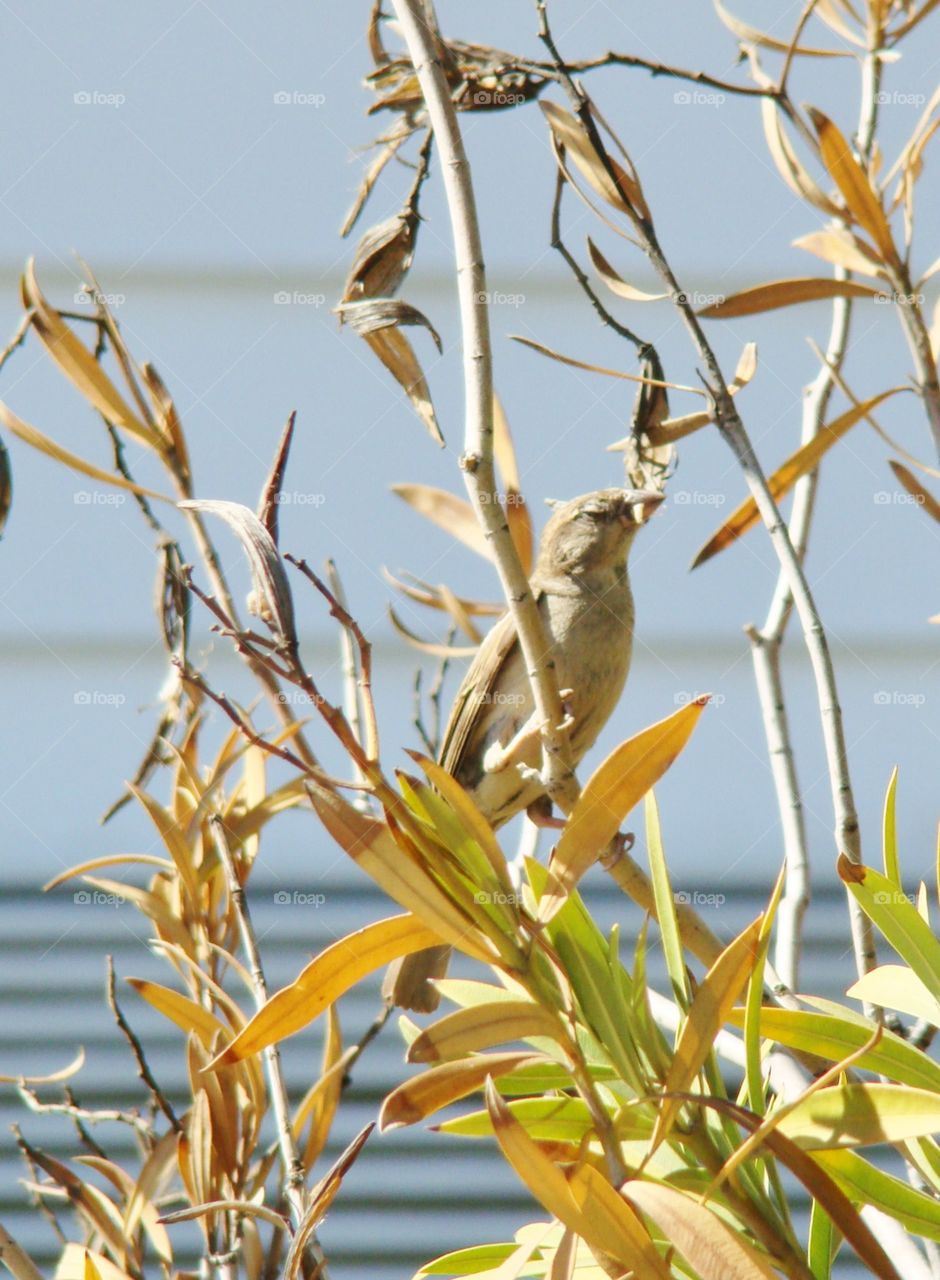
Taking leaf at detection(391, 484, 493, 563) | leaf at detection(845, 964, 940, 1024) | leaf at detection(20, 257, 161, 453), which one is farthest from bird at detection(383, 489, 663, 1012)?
leaf at detection(845, 964, 940, 1024)

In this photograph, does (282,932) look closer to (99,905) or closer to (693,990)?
(99,905)

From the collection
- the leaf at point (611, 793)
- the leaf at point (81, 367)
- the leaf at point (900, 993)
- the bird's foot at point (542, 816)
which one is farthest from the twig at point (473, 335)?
the bird's foot at point (542, 816)

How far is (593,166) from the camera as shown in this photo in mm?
1443

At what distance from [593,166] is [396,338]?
1.11 ft

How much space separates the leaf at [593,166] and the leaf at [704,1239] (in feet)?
3.20

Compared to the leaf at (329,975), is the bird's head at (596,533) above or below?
above

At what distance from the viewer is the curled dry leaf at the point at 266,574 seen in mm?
732

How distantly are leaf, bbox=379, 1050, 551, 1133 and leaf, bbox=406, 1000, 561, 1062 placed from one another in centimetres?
1

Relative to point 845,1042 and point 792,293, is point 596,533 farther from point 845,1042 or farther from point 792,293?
point 845,1042

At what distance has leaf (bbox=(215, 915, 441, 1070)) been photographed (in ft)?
2.90

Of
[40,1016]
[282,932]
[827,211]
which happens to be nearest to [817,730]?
[282,932]

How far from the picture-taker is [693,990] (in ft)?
3.41

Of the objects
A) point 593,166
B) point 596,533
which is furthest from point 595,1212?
point 596,533

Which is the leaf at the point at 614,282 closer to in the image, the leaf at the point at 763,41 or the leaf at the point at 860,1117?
the leaf at the point at 763,41
